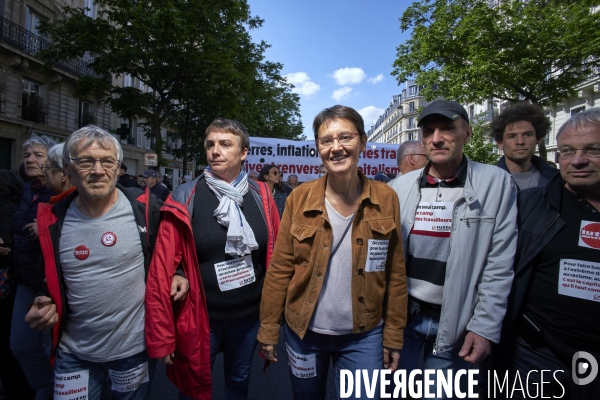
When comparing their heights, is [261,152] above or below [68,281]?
above

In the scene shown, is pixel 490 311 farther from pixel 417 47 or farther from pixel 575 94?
pixel 417 47

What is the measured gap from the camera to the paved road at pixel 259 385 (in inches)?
124

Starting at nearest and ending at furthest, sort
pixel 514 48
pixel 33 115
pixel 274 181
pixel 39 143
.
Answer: pixel 39 143 < pixel 274 181 < pixel 514 48 < pixel 33 115

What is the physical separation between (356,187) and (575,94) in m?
16.1

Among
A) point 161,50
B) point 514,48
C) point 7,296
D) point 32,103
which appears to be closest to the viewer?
point 7,296

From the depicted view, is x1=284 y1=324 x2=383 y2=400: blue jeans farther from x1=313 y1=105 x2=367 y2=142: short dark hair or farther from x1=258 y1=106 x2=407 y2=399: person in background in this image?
x1=313 y1=105 x2=367 y2=142: short dark hair

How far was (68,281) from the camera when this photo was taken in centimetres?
190

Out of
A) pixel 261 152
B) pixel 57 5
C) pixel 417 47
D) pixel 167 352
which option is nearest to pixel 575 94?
pixel 417 47

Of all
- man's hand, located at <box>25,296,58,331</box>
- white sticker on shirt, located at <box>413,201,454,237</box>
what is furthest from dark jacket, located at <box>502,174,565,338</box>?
man's hand, located at <box>25,296,58,331</box>

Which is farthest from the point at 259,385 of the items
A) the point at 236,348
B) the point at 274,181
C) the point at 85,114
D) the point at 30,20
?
the point at 85,114

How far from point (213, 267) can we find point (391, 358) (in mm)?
1172

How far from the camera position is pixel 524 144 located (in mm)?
2877

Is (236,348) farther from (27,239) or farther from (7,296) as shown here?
(7,296)

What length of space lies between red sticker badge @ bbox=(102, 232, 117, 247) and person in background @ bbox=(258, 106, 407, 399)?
2.91 ft
